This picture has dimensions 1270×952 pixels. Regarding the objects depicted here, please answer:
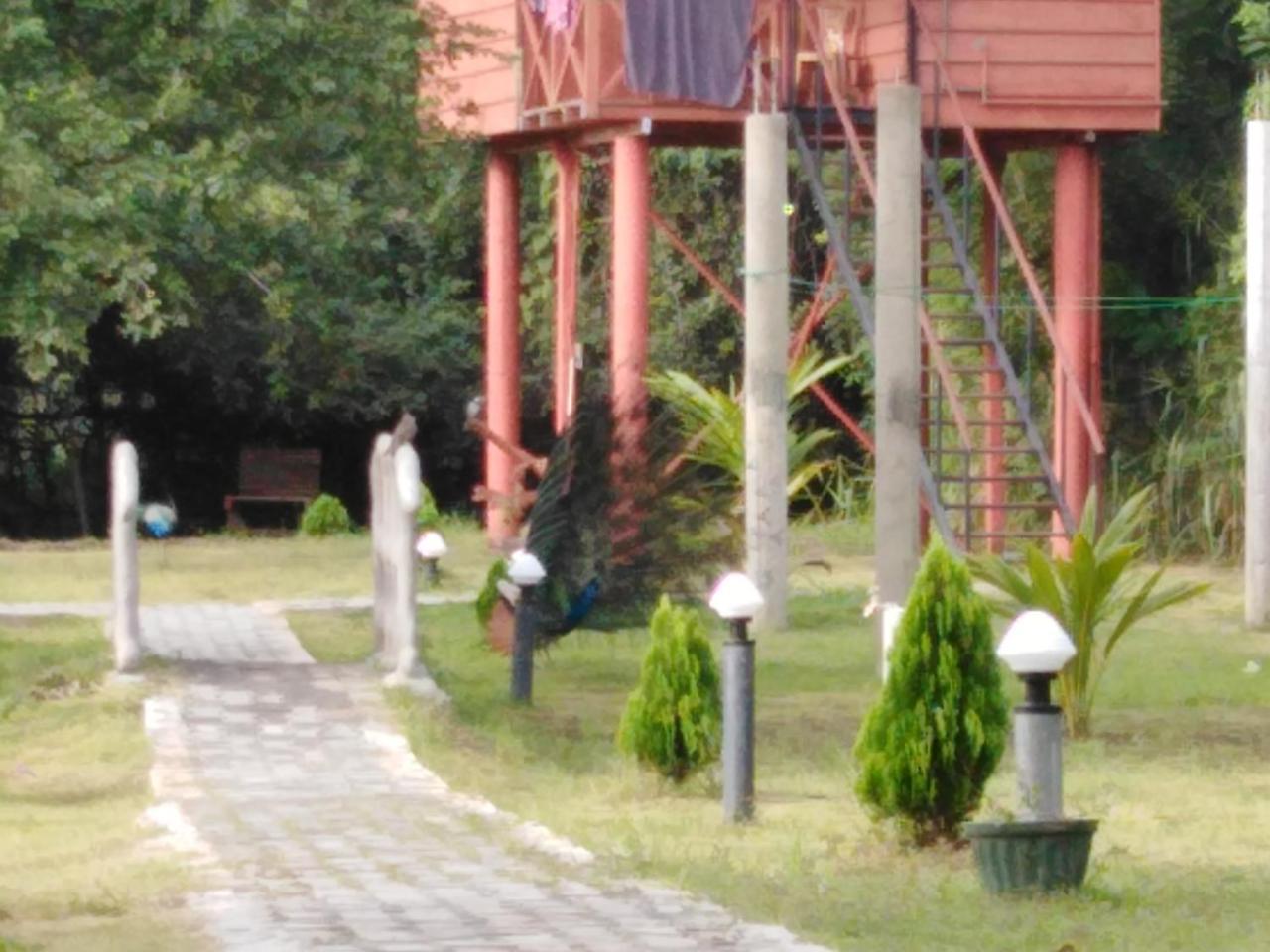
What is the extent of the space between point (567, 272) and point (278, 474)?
9.26 metres

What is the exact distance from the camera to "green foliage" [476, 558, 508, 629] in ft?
57.2

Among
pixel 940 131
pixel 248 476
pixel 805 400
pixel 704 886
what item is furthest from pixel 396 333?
pixel 704 886

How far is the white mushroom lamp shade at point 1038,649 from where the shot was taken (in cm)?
908

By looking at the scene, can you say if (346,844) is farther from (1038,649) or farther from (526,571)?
(526,571)

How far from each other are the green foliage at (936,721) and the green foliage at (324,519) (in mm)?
19364

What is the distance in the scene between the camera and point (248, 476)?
108ft

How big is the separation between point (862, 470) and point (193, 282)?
1298 cm

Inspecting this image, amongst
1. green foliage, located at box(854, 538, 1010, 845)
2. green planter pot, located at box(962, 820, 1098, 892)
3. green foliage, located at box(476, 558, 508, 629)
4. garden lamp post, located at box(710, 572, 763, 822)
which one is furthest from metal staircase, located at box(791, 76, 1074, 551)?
green planter pot, located at box(962, 820, 1098, 892)

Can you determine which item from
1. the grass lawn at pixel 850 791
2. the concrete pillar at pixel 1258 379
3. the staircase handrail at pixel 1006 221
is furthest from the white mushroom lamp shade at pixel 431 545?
the concrete pillar at pixel 1258 379

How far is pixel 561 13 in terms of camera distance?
22.4m

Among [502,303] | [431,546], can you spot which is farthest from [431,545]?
[502,303]

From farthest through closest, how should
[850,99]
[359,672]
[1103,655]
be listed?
[850,99]
[359,672]
[1103,655]

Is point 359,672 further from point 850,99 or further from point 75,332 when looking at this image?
point 850,99

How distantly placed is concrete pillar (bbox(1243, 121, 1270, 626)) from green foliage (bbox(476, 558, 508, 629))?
5.18m
